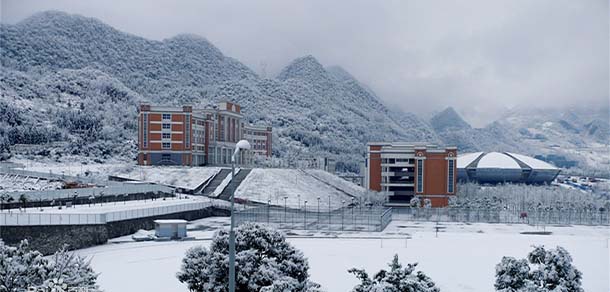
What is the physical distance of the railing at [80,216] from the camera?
29936 mm

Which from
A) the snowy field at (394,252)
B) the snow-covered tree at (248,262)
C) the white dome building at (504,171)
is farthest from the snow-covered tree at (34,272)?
the white dome building at (504,171)

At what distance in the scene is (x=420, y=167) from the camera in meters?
69.8

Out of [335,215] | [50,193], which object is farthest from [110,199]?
[335,215]

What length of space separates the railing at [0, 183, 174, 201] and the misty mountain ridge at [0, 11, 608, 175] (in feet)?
115

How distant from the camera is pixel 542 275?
16.1 metres

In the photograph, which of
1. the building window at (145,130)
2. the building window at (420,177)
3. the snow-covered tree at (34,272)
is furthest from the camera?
the building window at (145,130)

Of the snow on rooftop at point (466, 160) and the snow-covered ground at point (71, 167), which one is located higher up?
the snow on rooftop at point (466, 160)

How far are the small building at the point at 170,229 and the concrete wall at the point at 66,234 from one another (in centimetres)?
251

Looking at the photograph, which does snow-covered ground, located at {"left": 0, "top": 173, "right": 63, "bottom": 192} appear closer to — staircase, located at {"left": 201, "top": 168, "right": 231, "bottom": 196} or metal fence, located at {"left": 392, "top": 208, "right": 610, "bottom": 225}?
staircase, located at {"left": 201, "top": 168, "right": 231, "bottom": 196}

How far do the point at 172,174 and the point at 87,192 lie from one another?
2135cm

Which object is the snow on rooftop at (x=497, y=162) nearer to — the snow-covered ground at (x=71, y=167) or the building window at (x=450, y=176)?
the building window at (x=450, y=176)

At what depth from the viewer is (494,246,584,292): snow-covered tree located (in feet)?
51.9

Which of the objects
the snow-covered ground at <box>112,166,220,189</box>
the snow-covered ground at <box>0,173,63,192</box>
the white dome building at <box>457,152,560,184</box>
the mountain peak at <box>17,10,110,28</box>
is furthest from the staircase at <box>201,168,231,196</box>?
the mountain peak at <box>17,10,110,28</box>

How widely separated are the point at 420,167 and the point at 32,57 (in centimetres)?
10852
